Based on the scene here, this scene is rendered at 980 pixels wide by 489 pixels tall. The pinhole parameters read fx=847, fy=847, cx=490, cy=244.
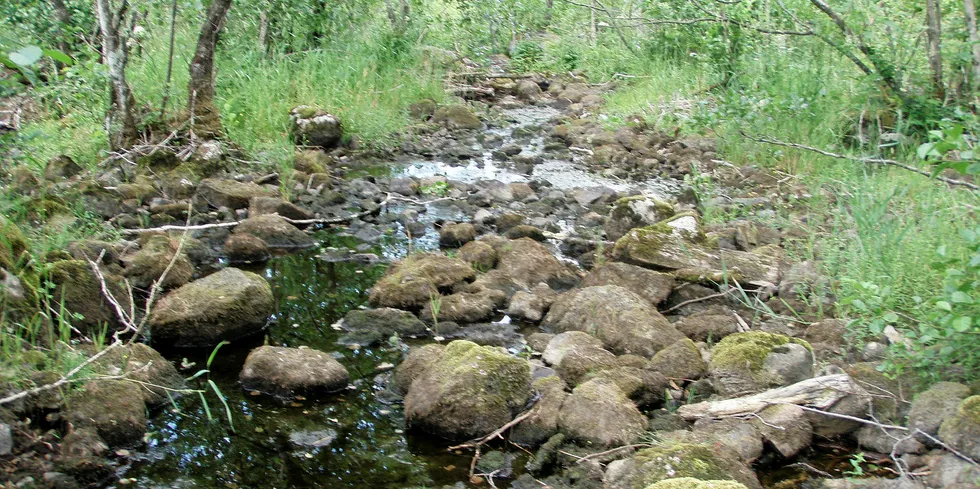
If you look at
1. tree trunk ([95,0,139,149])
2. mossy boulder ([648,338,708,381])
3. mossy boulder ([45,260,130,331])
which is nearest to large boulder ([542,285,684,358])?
mossy boulder ([648,338,708,381])

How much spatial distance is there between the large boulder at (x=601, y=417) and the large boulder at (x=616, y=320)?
2.24 feet

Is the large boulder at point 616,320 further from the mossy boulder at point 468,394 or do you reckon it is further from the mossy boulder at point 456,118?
the mossy boulder at point 456,118

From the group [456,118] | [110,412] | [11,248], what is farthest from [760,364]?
[456,118]

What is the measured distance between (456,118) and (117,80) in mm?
4660

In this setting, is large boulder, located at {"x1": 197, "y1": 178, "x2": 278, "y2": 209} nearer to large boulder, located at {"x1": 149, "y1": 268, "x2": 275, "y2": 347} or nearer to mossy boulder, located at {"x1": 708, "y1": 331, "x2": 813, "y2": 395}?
large boulder, located at {"x1": 149, "y1": 268, "x2": 275, "y2": 347}

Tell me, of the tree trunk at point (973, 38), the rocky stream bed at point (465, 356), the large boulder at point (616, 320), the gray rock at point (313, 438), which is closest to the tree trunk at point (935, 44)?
the tree trunk at point (973, 38)

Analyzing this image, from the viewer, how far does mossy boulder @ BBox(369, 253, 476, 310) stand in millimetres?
4910

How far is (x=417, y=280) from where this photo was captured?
4992 mm

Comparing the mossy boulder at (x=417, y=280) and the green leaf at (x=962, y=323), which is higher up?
the green leaf at (x=962, y=323)

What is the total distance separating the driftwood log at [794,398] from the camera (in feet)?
11.6

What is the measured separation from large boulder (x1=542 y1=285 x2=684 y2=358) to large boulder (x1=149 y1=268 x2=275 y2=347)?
5.26ft

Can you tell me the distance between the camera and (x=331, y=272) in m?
5.58

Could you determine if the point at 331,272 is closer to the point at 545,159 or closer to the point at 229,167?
the point at 229,167

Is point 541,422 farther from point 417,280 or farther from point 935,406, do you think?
point 417,280
